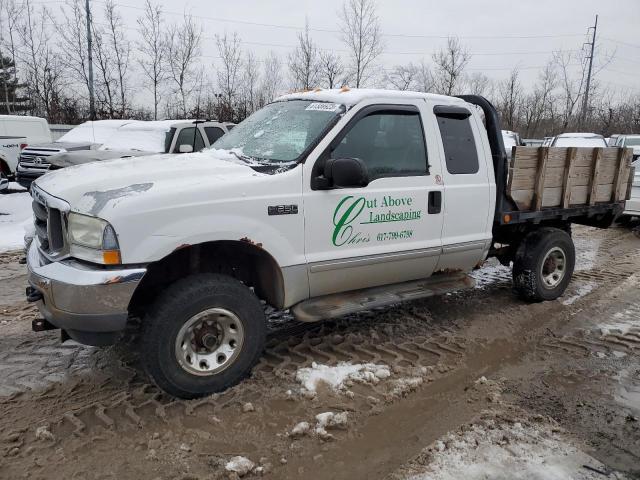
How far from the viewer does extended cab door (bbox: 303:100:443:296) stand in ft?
13.0

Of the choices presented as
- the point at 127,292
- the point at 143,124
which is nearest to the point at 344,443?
the point at 127,292

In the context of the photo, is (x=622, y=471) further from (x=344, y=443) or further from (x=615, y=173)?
(x=615, y=173)

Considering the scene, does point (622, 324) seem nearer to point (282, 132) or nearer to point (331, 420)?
point (331, 420)

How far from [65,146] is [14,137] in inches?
162

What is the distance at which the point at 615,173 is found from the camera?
6.36 m

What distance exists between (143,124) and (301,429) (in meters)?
9.35

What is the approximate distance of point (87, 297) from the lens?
124 inches

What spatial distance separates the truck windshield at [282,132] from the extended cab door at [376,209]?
0.17 metres

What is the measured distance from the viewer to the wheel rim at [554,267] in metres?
5.96

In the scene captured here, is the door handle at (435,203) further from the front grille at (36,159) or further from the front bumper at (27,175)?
the front bumper at (27,175)

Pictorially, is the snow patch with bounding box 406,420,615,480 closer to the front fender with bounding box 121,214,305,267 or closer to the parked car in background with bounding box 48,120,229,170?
the front fender with bounding box 121,214,305,267

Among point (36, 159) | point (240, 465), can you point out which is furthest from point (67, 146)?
point (240, 465)

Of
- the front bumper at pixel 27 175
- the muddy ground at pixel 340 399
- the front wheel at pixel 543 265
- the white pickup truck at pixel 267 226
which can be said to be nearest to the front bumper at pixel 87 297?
the white pickup truck at pixel 267 226

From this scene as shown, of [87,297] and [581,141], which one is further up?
[581,141]
